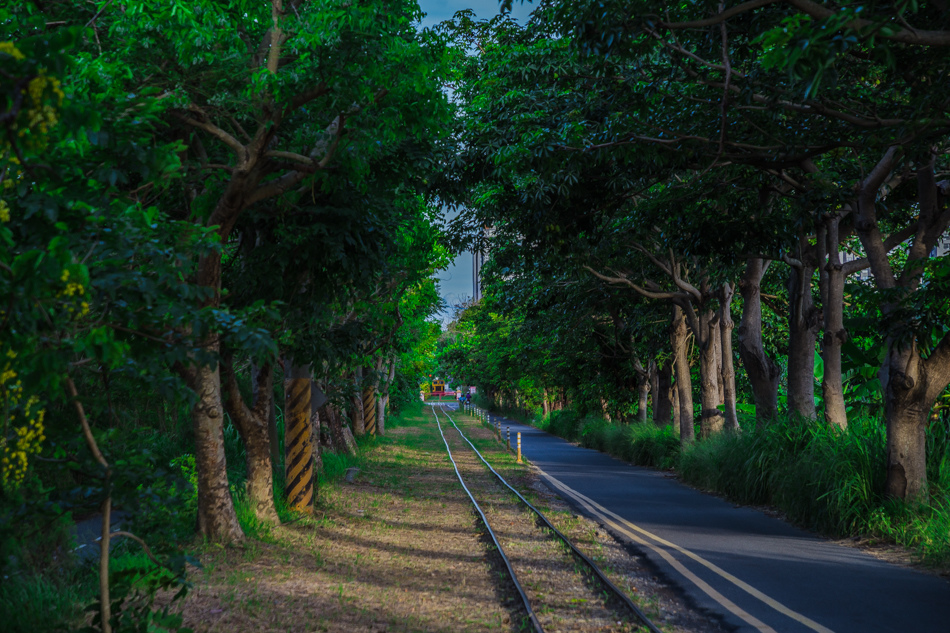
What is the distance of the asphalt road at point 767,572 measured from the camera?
7102mm

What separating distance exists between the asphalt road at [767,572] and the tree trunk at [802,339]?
7.35ft

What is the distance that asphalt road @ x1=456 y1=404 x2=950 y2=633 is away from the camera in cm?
710

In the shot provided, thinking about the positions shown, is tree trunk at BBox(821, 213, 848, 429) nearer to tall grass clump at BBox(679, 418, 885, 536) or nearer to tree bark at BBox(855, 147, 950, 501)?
tall grass clump at BBox(679, 418, 885, 536)

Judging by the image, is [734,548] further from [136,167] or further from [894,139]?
[136,167]

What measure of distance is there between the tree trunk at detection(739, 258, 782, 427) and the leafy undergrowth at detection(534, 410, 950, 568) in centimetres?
75

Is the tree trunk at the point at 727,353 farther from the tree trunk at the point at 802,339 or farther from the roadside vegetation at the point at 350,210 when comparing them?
the tree trunk at the point at 802,339

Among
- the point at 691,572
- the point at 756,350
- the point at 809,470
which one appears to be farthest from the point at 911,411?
the point at 756,350

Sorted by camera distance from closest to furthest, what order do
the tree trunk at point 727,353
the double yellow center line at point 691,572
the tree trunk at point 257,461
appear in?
the double yellow center line at point 691,572, the tree trunk at point 257,461, the tree trunk at point 727,353

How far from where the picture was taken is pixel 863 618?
7094mm

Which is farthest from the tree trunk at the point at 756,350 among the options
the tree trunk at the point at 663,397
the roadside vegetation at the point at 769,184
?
the tree trunk at the point at 663,397

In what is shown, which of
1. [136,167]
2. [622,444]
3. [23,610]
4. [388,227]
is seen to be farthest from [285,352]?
[622,444]

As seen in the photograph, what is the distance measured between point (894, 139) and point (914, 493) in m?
4.75

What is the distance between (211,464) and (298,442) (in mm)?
3447

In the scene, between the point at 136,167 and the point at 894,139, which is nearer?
the point at 136,167
